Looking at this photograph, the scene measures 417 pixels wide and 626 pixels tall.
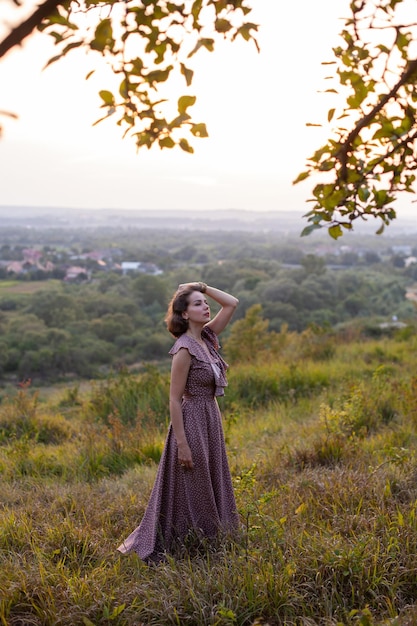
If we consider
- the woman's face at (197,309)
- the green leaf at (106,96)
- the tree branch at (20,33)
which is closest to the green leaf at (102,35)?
the green leaf at (106,96)

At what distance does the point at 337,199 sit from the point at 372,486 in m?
2.08

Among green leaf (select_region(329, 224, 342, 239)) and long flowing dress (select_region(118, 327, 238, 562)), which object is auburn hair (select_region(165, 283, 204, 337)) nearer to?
long flowing dress (select_region(118, 327, 238, 562))

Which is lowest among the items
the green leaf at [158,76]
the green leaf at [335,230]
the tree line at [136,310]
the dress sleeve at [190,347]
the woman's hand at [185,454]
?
the tree line at [136,310]

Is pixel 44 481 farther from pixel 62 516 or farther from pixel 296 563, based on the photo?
pixel 296 563

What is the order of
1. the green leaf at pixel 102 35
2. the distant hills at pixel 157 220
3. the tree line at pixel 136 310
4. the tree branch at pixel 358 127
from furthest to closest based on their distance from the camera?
the distant hills at pixel 157 220
the tree line at pixel 136 310
the tree branch at pixel 358 127
the green leaf at pixel 102 35

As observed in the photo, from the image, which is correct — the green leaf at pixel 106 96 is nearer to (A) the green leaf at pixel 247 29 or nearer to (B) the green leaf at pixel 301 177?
(A) the green leaf at pixel 247 29

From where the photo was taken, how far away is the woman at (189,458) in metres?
3.81

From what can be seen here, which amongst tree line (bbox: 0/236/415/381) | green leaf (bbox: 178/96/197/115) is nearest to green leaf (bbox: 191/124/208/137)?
green leaf (bbox: 178/96/197/115)

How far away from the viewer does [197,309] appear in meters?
3.90

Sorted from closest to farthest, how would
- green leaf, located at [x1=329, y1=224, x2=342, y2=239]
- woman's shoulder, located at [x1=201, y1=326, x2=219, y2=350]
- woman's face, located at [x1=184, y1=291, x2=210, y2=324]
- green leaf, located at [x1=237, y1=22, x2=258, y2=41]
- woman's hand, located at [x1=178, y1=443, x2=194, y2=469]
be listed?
green leaf, located at [x1=237, y1=22, x2=258, y2=41], green leaf, located at [x1=329, y1=224, x2=342, y2=239], woman's hand, located at [x1=178, y1=443, x2=194, y2=469], woman's face, located at [x1=184, y1=291, x2=210, y2=324], woman's shoulder, located at [x1=201, y1=326, x2=219, y2=350]

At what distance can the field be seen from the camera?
3016mm

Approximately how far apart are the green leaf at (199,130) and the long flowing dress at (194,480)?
172 cm

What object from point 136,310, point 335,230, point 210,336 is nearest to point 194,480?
point 210,336

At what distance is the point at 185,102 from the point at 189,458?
213 centimetres
